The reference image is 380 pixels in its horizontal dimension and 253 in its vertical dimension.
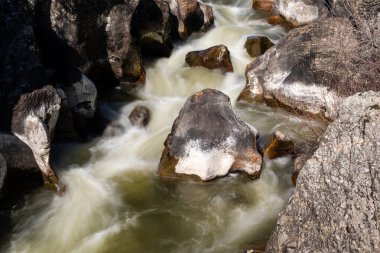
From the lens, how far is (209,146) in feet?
25.6

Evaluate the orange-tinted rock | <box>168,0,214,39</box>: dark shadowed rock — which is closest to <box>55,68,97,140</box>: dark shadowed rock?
<box>168,0,214,39</box>: dark shadowed rock

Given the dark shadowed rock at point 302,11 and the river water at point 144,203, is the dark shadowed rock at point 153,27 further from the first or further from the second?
the dark shadowed rock at point 302,11

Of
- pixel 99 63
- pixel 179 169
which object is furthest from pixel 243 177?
pixel 99 63

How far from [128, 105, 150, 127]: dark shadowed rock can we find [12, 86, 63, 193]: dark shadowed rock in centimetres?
223

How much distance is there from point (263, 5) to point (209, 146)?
8.81 meters

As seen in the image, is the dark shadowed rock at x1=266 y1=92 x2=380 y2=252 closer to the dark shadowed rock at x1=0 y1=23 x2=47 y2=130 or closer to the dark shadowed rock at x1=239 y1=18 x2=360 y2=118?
the dark shadowed rock at x1=239 y1=18 x2=360 y2=118

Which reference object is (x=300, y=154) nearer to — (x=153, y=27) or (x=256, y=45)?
(x=256, y=45)

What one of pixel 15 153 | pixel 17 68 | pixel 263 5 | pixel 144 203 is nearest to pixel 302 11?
pixel 263 5

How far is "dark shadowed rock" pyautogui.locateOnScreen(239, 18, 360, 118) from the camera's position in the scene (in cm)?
932

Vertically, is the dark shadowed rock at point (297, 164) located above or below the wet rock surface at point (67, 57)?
below

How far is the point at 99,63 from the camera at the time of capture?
10.6 m

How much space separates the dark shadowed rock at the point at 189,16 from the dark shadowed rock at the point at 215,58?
1794mm

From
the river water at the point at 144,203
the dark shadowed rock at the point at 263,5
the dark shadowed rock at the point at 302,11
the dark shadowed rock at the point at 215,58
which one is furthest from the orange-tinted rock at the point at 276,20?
the river water at the point at 144,203

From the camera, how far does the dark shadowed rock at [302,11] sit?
13430 mm
